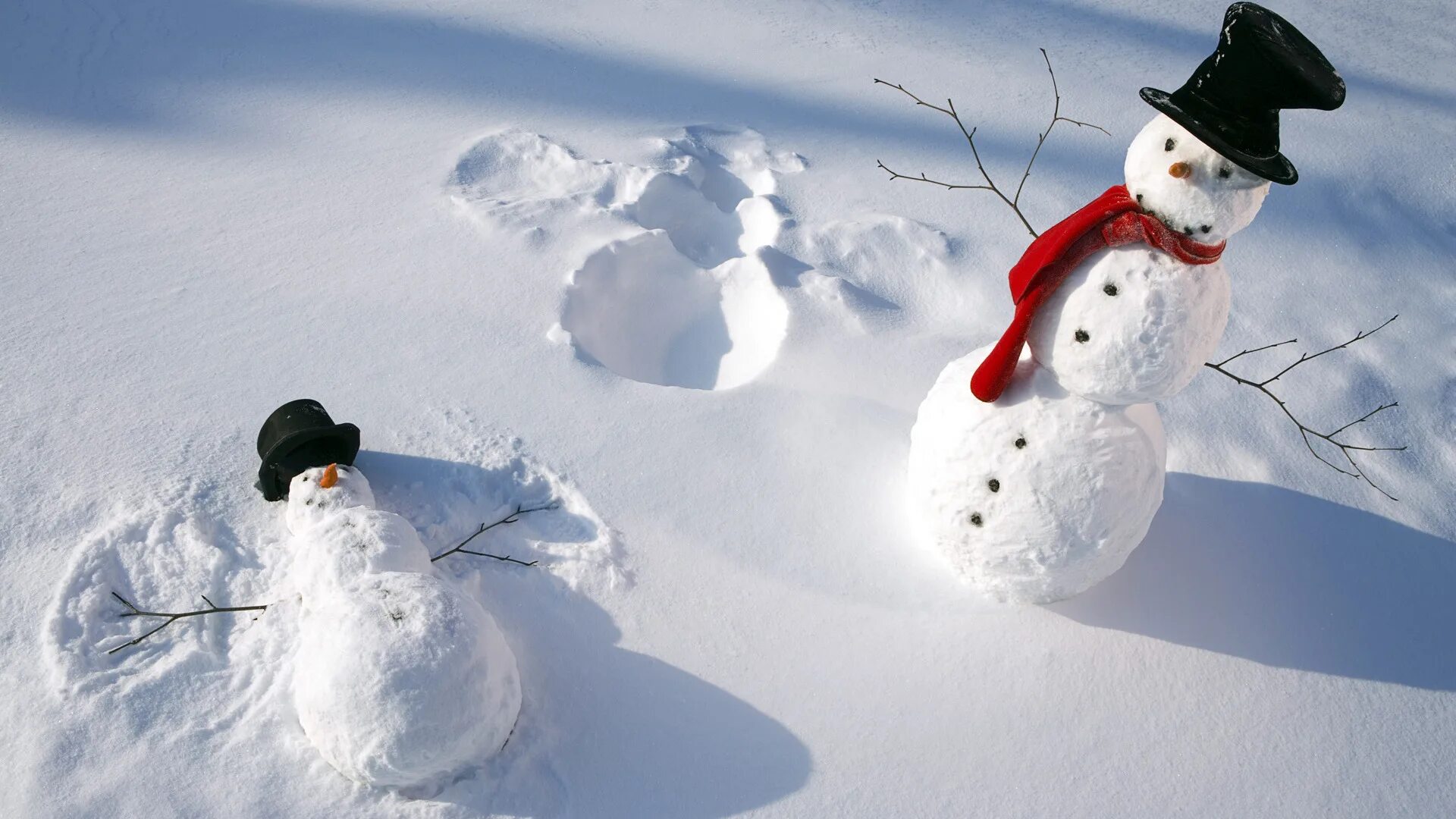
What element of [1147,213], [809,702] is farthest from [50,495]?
[1147,213]

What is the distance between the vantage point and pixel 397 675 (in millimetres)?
1963

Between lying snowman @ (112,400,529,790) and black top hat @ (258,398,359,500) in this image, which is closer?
lying snowman @ (112,400,529,790)

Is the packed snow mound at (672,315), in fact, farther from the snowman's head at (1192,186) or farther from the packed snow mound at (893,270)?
the snowman's head at (1192,186)

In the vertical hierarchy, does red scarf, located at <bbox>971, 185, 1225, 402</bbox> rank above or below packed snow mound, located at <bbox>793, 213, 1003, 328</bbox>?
above

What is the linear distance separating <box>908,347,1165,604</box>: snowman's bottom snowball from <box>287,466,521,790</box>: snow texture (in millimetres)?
1017

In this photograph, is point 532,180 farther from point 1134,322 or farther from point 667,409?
point 1134,322

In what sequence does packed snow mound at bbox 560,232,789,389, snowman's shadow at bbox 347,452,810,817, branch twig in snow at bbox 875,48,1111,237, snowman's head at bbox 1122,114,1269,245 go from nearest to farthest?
snowman's head at bbox 1122,114,1269,245 → snowman's shadow at bbox 347,452,810,817 → branch twig in snow at bbox 875,48,1111,237 → packed snow mound at bbox 560,232,789,389

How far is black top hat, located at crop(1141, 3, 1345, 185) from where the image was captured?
181 cm

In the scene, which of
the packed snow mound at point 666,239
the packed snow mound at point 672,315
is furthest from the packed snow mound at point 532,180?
the packed snow mound at point 672,315

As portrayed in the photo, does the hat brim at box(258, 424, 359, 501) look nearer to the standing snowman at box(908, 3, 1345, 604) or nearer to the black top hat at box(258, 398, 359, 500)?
the black top hat at box(258, 398, 359, 500)

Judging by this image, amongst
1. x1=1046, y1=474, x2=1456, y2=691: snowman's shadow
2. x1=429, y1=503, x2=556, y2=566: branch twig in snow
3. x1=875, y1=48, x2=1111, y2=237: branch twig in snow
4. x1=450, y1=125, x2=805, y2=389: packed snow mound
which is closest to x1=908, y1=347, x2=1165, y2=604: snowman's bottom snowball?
x1=1046, y1=474, x2=1456, y2=691: snowman's shadow

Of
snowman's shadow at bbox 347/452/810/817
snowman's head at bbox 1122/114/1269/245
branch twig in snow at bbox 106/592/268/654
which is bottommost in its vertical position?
snowman's shadow at bbox 347/452/810/817

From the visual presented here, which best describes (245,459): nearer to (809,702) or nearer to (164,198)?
(164,198)

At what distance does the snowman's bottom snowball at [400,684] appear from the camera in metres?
1.97
